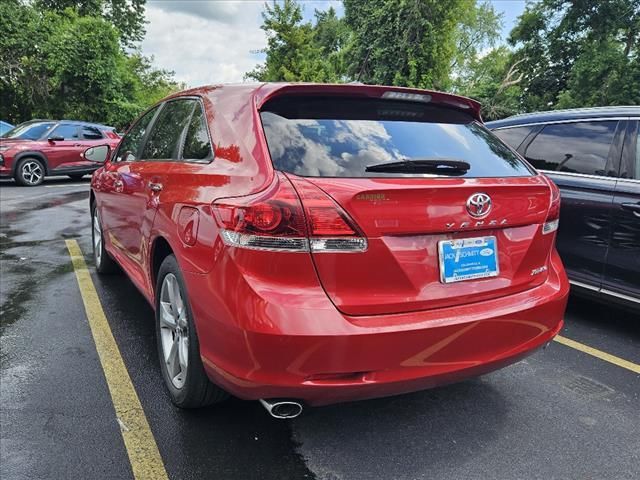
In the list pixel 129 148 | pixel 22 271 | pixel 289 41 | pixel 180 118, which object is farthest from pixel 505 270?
pixel 289 41

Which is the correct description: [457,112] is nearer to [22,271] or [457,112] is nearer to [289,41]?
[22,271]

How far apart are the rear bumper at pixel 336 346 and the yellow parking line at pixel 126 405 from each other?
18.4 inches

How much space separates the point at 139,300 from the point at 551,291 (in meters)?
3.20

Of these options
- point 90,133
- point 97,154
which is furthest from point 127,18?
point 97,154

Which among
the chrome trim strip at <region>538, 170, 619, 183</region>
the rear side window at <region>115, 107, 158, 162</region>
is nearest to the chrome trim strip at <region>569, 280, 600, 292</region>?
the chrome trim strip at <region>538, 170, 619, 183</region>

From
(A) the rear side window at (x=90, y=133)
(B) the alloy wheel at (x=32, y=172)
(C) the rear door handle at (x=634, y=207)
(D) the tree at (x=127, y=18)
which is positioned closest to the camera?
(C) the rear door handle at (x=634, y=207)

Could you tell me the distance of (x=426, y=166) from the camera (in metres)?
2.20

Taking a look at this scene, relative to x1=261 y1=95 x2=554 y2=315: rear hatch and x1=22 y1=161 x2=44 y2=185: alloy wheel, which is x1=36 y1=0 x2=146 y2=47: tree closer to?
x1=22 y1=161 x2=44 y2=185: alloy wheel

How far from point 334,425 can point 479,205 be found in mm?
1290

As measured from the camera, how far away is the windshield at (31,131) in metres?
12.1

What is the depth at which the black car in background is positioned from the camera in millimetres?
3564

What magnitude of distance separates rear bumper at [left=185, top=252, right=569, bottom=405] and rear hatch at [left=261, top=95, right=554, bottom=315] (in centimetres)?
8

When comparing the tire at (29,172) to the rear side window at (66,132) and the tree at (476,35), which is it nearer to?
the rear side window at (66,132)

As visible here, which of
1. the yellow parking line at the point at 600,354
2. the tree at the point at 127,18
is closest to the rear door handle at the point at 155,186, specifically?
the yellow parking line at the point at 600,354
